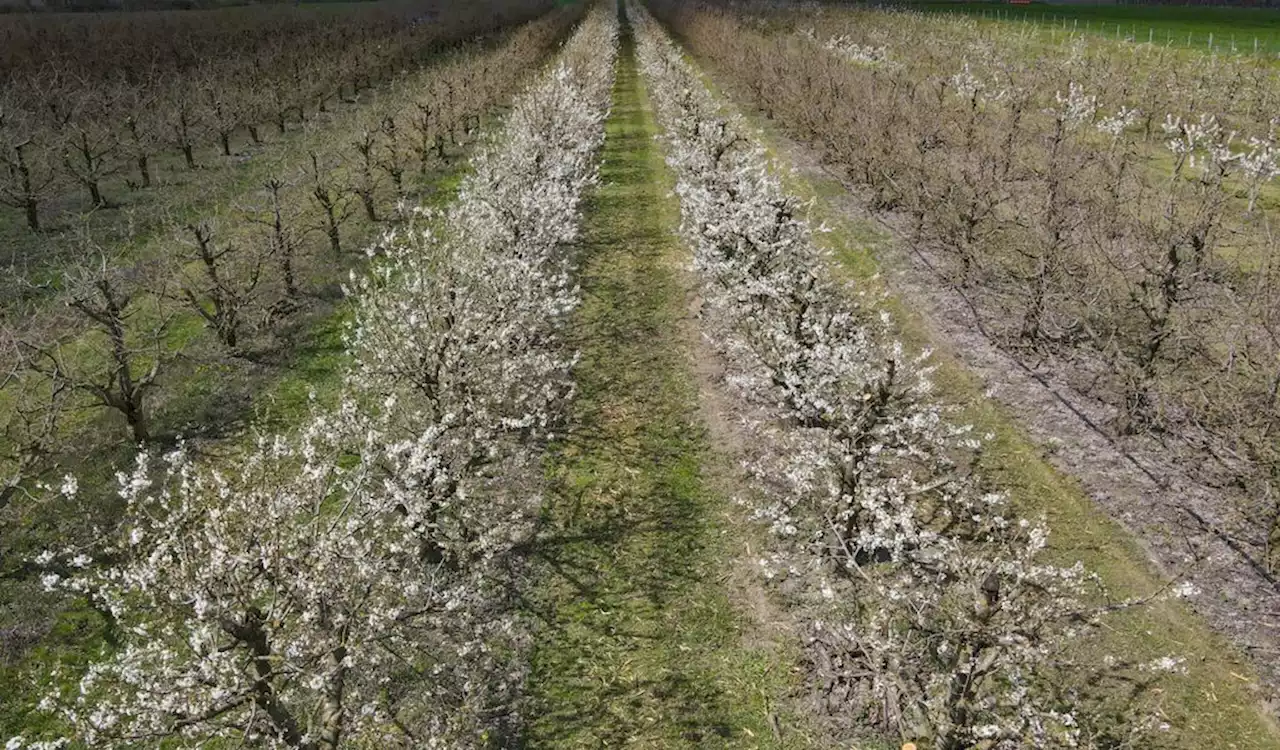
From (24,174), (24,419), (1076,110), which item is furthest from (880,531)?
(24,174)

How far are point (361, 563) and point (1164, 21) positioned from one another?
8351 cm

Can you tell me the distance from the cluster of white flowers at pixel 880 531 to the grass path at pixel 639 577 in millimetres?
999

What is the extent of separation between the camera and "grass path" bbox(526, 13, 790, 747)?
31.5 feet

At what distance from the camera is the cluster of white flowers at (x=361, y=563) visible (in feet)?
23.0

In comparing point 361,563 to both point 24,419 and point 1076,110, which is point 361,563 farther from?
point 1076,110

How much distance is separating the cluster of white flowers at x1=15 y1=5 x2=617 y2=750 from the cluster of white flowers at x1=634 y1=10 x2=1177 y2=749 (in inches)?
161

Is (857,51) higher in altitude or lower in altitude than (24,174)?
higher

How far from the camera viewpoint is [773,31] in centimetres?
6712

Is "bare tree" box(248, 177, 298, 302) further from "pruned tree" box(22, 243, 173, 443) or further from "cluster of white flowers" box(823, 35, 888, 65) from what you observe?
"cluster of white flowers" box(823, 35, 888, 65)

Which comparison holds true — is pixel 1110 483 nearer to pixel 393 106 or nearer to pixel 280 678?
pixel 280 678

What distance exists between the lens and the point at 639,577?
38.7 feet

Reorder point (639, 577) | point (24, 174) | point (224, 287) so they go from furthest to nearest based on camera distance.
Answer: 1. point (24, 174)
2. point (224, 287)
3. point (639, 577)

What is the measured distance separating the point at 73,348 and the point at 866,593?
1766cm

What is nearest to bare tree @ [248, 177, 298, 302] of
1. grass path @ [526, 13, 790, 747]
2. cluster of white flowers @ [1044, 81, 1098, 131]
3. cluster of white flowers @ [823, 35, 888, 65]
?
grass path @ [526, 13, 790, 747]
